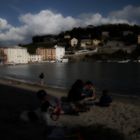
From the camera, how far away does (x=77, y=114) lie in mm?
12062

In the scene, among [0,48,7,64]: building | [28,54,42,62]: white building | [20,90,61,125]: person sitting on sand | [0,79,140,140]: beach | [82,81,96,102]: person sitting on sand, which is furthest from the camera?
[28,54,42,62]: white building

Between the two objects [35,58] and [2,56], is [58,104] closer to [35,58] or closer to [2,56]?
[2,56]

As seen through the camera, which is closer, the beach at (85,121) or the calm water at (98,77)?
the beach at (85,121)

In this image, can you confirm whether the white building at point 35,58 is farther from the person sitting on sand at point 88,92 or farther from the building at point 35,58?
the person sitting on sand at point 88,92

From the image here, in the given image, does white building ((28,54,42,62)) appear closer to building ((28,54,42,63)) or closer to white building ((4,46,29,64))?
building ((28,54,42,63))

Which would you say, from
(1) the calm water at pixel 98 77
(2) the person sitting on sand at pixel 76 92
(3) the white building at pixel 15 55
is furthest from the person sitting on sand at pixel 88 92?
(3) the white building at pixel 15 55

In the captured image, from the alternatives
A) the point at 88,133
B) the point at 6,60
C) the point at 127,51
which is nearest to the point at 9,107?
the point at 88,133

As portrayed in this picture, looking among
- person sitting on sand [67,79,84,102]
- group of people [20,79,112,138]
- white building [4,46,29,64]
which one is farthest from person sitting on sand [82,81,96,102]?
white building [4,46,29,64]

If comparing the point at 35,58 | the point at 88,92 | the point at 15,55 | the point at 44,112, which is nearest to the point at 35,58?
the point at 35,58

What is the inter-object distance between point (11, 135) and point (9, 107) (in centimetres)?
Result: 474

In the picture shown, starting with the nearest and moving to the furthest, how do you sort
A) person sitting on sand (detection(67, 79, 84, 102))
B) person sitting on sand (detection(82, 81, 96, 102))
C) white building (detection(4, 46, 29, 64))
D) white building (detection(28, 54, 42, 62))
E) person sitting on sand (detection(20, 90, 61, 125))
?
person sitting on sand (detection(20, 90, 61, 125)) → person sitting on sand (detection(67, 79, 84, 102)) → person sitting on sand (detection(82, 81, 96, 102)) → white building (detection(4, 46, 29, 64)) → white building (detection(28, 54, 42, 62))

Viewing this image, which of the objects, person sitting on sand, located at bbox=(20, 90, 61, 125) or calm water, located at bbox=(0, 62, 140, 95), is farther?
calm water, located at bbox=(0, 62, 140, 95)

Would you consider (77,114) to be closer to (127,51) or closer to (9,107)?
(9,107)

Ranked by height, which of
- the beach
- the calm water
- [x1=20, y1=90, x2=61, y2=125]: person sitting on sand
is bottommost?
the calm water
